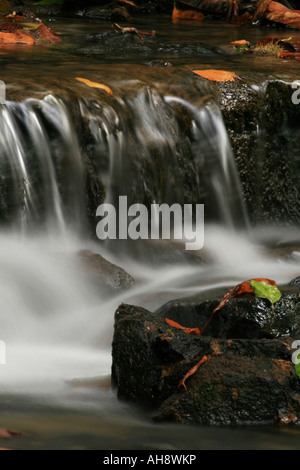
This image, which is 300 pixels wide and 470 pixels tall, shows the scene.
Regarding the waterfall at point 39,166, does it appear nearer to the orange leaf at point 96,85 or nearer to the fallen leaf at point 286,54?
the orange leaf at point 96,85

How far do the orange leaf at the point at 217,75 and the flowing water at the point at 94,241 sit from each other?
19 cm

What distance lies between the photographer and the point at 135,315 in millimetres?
3186

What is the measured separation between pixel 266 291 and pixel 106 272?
4.11ft

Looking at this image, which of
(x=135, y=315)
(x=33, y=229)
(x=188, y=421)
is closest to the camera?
(x=188, y=421)

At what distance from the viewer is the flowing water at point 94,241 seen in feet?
9.20

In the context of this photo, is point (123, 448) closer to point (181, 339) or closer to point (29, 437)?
point (29, 437)

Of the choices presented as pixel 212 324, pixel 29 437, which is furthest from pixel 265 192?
pixel 29 437

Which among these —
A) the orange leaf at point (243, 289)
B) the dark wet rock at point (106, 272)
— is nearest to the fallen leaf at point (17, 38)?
the dark wet rock at point (106, 272)

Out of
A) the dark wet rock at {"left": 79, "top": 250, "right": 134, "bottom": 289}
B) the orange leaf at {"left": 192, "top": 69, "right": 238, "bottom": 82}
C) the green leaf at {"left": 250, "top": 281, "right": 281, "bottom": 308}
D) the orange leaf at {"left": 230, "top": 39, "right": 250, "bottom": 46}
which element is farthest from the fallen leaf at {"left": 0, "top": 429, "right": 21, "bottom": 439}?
the orange leaf at {"left": 230, "top": 39, "right": 250, "bottom": 46}

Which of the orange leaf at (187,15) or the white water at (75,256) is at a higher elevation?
the orange leaf at (187,15)

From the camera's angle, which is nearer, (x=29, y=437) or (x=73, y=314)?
(x=29, y=437)

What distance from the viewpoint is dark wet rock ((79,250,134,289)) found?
14.7 feet

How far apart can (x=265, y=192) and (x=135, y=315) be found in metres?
3.32

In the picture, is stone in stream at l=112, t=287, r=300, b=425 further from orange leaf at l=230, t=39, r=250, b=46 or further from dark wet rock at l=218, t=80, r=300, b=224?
orange leaf at l=230, t=39, r=250, b=46
